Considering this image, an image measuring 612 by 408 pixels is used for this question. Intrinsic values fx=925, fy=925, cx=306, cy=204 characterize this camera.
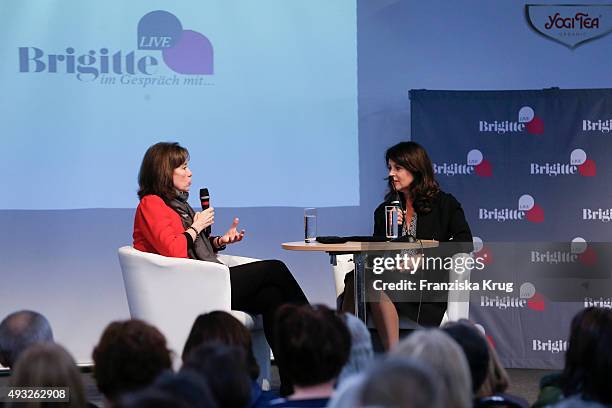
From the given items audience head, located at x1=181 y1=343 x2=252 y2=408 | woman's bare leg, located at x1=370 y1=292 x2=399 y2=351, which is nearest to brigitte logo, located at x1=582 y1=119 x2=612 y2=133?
woman's bare leg, located at x1=370 y1=292 x2=399 y2=351

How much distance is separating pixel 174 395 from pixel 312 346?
33.8 inches

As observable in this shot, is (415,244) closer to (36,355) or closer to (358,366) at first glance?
(358,366)

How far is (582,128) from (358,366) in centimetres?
333

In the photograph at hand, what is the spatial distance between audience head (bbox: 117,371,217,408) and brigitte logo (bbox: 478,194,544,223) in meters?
4.10

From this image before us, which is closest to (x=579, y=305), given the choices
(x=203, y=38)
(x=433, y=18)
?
(x=433, y=18)

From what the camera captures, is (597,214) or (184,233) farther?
(597,214)

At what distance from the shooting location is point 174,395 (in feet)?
4.99

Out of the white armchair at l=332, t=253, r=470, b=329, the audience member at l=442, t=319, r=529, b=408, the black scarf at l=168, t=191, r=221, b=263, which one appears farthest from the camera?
the white armchair at l=332, t=253, r=470, b=329

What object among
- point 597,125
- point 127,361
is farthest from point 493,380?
point 597,125

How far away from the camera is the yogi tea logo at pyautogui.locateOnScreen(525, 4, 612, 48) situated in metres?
5.82

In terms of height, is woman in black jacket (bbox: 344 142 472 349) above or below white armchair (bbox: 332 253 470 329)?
above

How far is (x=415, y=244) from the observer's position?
14.6 ft

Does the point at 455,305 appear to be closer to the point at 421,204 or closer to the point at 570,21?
the point at 421,204

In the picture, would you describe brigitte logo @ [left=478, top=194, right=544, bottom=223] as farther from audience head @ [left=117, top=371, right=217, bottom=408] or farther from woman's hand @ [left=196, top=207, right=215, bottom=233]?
audience head @ [left=117, top=371, right=217, bottom=408]
